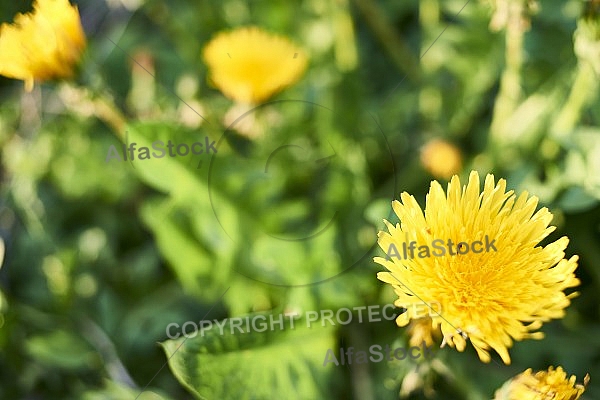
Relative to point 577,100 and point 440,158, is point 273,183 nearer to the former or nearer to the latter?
point 440,158

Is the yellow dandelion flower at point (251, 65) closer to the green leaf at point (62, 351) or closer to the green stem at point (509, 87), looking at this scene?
the green stem at point (509, 87)

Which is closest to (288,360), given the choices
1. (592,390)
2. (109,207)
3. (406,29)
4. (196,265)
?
(196,265)

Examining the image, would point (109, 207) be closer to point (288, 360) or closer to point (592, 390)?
point (288, 360)

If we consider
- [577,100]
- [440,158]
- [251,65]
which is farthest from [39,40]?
[577,100]

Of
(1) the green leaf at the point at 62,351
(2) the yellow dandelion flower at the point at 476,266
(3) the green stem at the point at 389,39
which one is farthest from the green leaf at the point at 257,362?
(3) the green stem at the point at 389,39

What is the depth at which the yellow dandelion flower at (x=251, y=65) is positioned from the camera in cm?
83

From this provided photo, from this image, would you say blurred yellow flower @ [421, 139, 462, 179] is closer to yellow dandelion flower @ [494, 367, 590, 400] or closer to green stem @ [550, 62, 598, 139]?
green stem @ [550, 62, 598, 139]

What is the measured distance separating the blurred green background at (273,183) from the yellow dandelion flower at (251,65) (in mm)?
49

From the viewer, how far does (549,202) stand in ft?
2.29

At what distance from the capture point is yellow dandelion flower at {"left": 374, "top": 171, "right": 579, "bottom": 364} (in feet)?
1.56

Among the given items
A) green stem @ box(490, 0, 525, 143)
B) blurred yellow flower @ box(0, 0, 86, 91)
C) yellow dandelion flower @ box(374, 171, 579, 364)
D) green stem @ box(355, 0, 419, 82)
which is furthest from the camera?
green stem @ box(355, 0, 419, 82)

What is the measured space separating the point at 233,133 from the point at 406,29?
0.41 metres

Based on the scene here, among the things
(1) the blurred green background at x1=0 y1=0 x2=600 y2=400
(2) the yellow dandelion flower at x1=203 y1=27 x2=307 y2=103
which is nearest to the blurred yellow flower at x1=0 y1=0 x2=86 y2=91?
(1) the blurred green background at x1=0 y1=0 x2=600 y2=400

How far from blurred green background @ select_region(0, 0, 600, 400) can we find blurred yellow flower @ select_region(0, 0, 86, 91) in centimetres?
5
